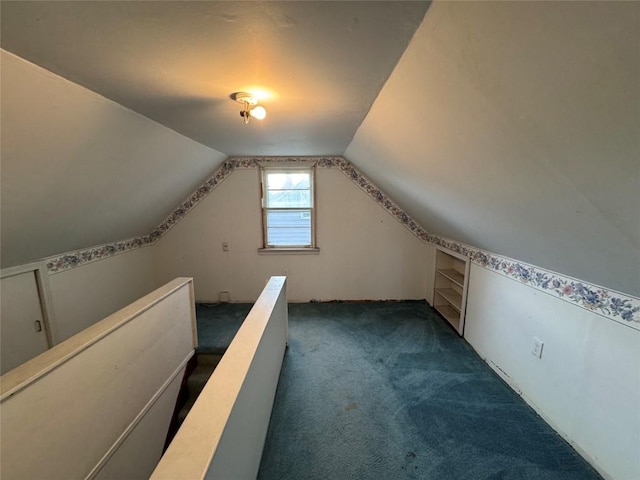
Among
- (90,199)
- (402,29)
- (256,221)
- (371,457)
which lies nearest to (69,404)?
(90,199)

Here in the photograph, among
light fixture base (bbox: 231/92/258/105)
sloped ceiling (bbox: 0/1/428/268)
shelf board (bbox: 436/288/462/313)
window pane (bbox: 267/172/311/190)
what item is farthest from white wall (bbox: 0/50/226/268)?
shelf board (bbox: 436/288/462/313)

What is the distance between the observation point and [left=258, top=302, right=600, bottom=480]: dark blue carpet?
144 centimetres

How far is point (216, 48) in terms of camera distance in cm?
87

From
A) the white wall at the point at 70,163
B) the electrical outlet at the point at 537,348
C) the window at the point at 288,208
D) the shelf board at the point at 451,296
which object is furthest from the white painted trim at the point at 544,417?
the white wall at the point at 70,163

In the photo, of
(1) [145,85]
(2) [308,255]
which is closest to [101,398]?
(1) [145,85]

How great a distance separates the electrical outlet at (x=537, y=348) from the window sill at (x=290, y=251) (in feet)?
7.49

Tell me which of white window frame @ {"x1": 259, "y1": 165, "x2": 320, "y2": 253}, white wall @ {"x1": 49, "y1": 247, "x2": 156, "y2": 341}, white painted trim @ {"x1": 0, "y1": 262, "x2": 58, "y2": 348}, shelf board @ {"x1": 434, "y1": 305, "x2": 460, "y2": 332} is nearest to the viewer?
white painted trim @ {"x1": 0, "y1": 262, "x2": 58, "y2": 348}

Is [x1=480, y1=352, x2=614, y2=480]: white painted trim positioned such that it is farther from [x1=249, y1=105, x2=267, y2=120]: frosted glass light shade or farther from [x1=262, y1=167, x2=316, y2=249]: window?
[x1=249, y1=105, x2=267, y2=120]: frosted glass light shade

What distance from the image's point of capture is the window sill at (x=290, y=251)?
3428mm

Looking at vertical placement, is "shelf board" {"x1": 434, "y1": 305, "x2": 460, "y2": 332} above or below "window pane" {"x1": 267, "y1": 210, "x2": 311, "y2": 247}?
below

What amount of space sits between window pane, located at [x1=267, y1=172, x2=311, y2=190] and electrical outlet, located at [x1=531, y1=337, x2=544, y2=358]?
2.62 meters

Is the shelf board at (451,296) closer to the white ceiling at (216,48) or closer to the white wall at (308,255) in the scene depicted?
the white wall at (308,255)

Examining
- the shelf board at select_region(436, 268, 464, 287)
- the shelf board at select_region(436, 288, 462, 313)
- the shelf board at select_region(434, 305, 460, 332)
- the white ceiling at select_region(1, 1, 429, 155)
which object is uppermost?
the white ceiling at select_region(1, 1, 429, 155)

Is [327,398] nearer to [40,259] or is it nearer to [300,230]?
[300,230]
